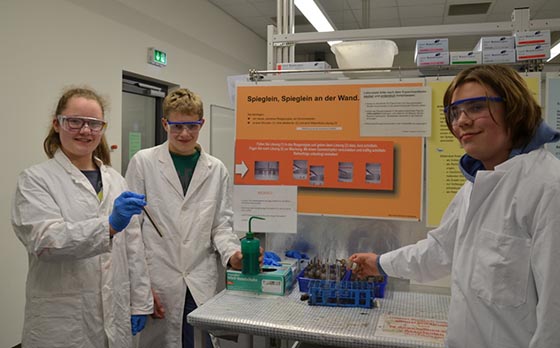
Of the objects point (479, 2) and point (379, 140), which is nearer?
point (379, 140)

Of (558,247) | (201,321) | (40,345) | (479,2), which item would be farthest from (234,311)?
(479,2)

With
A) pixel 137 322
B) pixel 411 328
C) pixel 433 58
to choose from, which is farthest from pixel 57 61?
pixel 411 328

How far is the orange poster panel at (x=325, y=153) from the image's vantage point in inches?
72.0

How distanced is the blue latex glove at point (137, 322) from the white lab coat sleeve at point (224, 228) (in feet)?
1.29

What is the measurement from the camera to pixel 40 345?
1.58 meters

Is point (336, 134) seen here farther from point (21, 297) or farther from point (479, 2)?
point (479, 2)

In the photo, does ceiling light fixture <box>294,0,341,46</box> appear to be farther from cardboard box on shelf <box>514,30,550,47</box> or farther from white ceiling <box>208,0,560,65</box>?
cardboard box on shelf <box>514,30,550,47</box>

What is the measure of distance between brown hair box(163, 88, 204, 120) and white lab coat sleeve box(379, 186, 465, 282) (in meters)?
1.02

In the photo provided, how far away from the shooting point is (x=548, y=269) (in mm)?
964

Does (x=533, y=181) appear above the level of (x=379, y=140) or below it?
below

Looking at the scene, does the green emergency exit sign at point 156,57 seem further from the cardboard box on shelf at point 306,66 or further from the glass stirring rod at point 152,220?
the glass stirring rod at point 152,220

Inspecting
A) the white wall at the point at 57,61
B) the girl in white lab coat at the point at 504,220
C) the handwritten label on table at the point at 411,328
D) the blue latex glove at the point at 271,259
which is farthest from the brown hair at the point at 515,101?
the white wall at the point at 57,61

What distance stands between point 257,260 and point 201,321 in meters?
0.33

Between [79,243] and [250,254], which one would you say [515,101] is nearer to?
[250,254]
